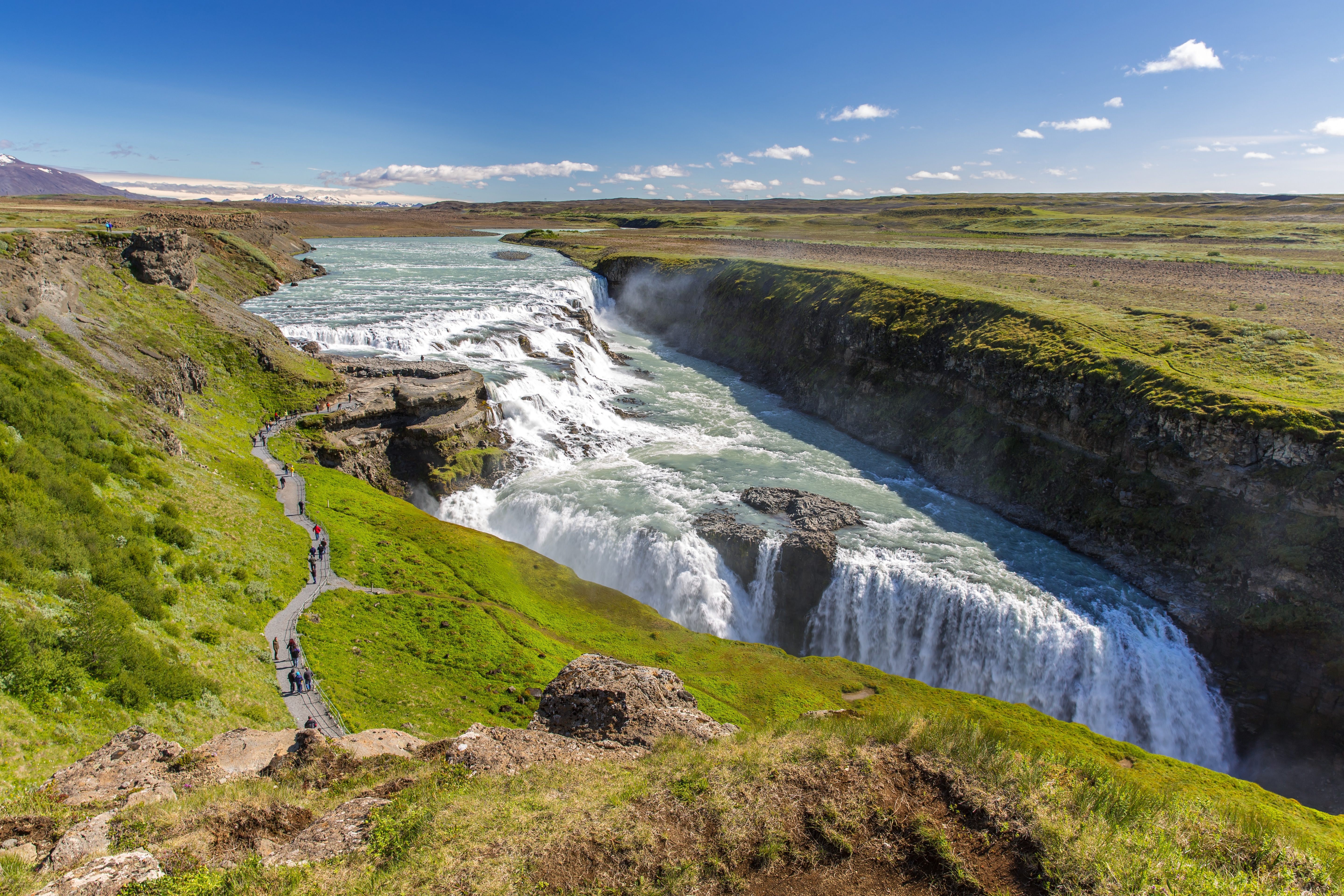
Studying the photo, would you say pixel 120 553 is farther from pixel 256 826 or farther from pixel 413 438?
pixel 413 438

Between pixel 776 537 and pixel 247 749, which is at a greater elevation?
pixel 247 749

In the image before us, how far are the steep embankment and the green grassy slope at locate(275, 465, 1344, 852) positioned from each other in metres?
10.6

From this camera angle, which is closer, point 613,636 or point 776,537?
point 613,636

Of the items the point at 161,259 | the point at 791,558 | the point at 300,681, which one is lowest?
the point at 791,558

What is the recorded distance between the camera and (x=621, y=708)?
1452cm

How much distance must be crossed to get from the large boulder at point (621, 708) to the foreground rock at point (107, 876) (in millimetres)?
7538

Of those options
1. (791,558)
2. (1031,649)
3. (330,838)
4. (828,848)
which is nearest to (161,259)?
(791,558)

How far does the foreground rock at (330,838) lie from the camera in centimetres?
881

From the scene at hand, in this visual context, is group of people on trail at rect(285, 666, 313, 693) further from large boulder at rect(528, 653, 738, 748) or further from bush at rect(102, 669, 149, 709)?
large boulder at rect(528, 653, 738, 748)

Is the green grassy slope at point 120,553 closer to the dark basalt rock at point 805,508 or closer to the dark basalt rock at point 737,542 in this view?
the dark basalt rock at point 737,542

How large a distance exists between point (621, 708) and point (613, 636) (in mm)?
12318

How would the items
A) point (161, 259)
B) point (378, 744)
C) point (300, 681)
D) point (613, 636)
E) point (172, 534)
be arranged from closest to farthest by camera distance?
1. point (378, 744)
2. point (300, 681)
3. point (172, 534)
4. point (613, 636)
5. point (161, 259)

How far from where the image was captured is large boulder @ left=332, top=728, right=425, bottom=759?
1303 centimetres

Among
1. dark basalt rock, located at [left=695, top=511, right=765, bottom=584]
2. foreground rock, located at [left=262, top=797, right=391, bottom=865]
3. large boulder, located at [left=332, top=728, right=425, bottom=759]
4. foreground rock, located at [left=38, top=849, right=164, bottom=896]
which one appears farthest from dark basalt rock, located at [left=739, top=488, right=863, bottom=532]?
foreground rock, located at [left=38, top=849, right=164, bottom=896]
